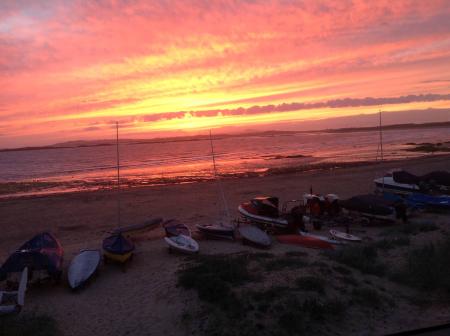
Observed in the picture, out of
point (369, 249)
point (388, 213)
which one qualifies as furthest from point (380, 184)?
point (369, 249)

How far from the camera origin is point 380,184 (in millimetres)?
19062

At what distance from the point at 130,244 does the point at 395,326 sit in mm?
7095

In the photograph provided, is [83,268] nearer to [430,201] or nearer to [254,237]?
[254,237]

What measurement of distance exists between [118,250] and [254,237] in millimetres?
3974

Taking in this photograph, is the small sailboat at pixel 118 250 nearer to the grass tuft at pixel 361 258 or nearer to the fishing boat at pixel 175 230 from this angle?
the fishing boat at pixel 175 230

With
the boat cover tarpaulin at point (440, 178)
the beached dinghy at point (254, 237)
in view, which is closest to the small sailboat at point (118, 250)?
the beached dinghy at point (254, 237)

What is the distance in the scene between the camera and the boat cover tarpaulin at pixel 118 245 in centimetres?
1067

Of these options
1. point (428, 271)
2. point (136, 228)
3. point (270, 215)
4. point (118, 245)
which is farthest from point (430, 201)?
point (118, 245)

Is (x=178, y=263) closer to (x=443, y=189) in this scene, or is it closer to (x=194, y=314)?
(x=194, y=314)

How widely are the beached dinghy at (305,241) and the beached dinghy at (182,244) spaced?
9.34ft

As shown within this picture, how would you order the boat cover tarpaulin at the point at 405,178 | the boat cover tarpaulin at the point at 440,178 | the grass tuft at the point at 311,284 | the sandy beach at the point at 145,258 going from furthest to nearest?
the boat cover tarpaulin at the point at 405,178
the boat cover tarpaulin at the point at 440,178
the grass tuft at the point at 311,284
the sandy beach at the point at 145,258

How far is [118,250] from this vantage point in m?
10.6

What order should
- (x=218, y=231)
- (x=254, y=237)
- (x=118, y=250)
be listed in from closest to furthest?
(x=118, y=250) < (x=254, y=237) < (x=218, y=231)

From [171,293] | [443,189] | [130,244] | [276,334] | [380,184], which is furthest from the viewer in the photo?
[380,184]
